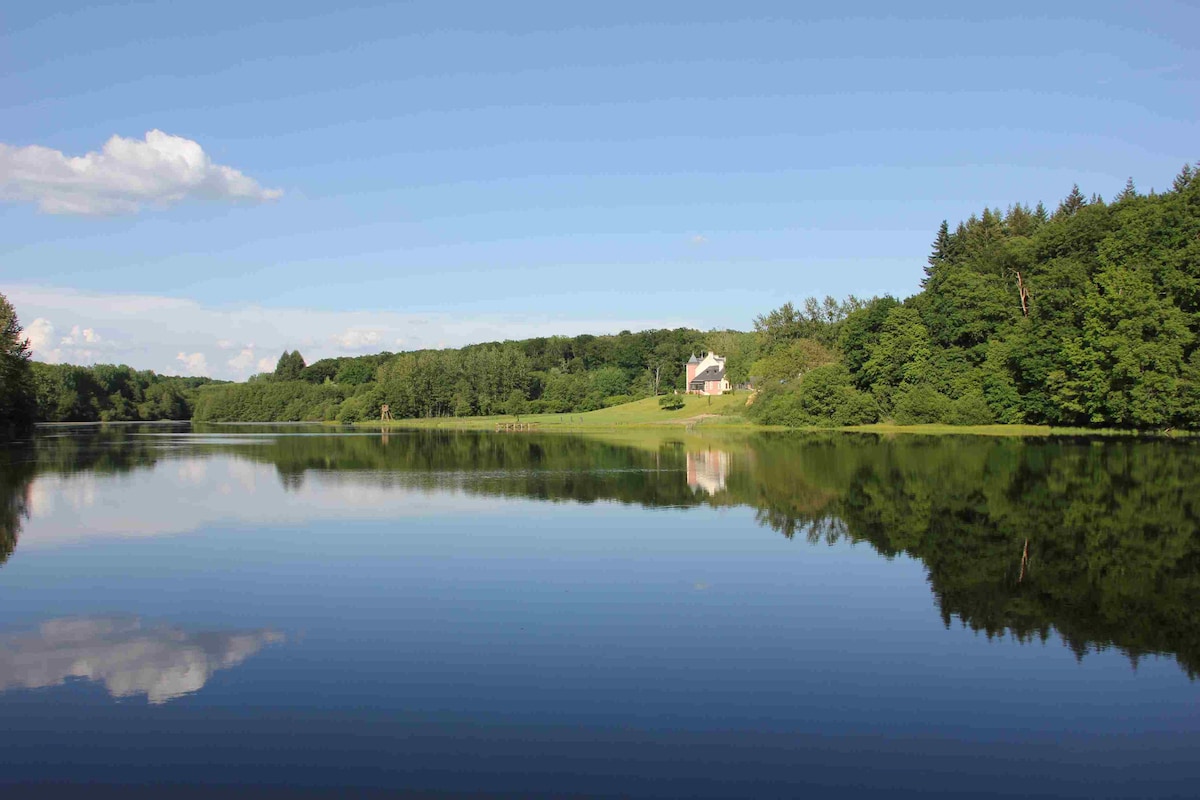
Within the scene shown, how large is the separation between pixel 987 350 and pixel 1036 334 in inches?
307

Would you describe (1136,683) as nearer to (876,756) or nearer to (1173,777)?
(1173,777)

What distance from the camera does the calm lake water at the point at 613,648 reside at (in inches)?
318

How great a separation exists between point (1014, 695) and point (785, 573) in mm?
6958

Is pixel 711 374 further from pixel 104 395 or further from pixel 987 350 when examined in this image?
pixel 104 395

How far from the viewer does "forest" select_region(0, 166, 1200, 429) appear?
53.8 m

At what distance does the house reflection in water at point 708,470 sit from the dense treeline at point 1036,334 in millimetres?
24797

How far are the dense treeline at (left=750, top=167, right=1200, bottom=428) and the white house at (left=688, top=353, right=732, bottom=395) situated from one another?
1035 inches

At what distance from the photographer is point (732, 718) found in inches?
360

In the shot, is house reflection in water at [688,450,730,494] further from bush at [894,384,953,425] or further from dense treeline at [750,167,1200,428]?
bush at [894,384,953,425]

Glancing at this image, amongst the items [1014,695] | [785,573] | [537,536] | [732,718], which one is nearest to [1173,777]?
[1014,695]

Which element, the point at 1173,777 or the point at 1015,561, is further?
the point at 1015,561

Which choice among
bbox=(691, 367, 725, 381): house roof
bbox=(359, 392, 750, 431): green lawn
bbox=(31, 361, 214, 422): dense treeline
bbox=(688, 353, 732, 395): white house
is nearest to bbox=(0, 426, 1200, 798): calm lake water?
bbox=(359, 392, 750, 431): green lawn

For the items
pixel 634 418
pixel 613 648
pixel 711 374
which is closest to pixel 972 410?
pixel 634 418

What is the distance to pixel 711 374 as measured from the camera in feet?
417
